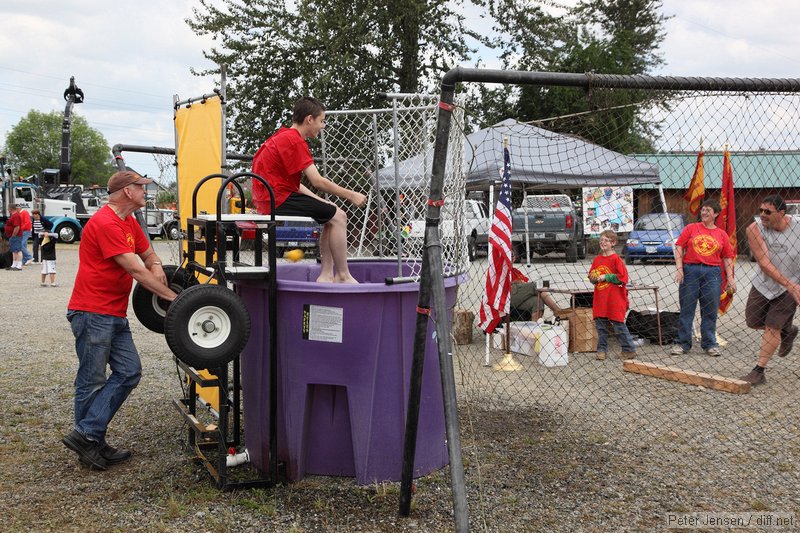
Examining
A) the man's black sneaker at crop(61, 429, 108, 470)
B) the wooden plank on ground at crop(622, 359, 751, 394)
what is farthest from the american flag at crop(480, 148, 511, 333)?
the man's black sneaker at crop(61, 429, 108, 470)

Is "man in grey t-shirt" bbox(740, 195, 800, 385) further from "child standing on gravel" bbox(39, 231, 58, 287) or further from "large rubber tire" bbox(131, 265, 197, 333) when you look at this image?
"child standing on gravel" bbox(39, 231, 58, 287)

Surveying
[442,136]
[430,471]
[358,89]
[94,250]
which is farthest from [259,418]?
[358,89]

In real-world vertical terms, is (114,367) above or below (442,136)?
below

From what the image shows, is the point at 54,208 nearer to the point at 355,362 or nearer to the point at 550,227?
the point at 550,227

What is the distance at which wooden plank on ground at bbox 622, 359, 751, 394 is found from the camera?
650 centimetres

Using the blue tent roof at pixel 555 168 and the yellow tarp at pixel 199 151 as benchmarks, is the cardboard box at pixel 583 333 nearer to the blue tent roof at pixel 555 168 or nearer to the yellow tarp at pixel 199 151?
the blue tent roof at pixel 555 168

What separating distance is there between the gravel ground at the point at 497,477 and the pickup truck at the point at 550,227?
11.0 m

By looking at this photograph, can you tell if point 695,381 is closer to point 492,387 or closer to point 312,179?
point 492,387

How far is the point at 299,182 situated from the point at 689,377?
14.4 ft

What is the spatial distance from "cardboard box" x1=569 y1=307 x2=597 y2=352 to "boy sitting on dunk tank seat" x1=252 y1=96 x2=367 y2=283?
467 cm

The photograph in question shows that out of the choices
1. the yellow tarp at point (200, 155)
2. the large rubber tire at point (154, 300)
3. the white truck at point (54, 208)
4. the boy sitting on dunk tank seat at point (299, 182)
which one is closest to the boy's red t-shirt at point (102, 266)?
the large rubber tire at point (154, 300)

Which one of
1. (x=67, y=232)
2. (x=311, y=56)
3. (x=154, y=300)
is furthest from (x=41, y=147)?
(x=154, y=300)

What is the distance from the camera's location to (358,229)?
6.32 meters

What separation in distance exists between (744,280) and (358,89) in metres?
13.6
